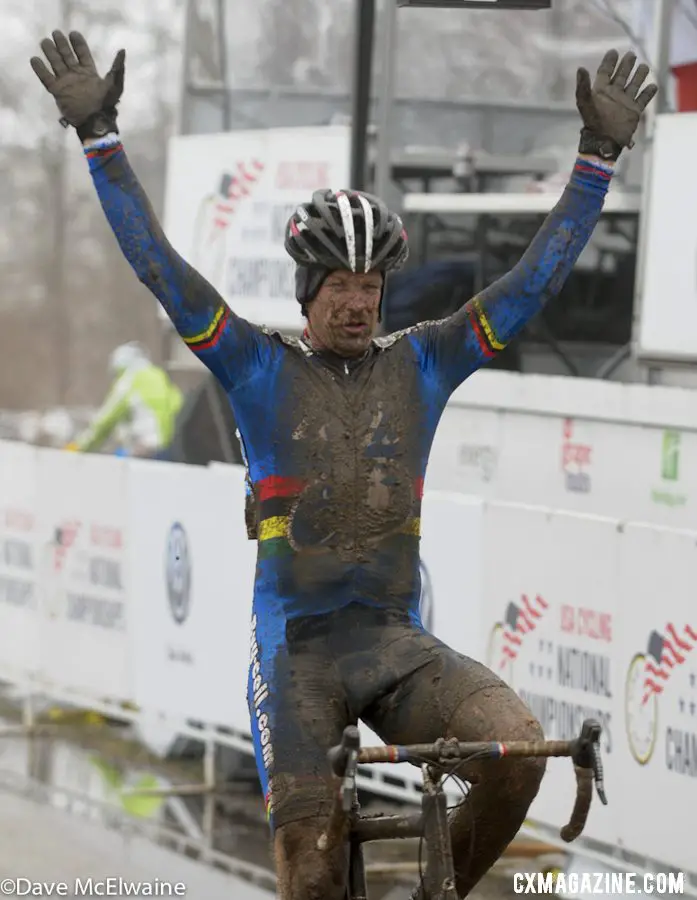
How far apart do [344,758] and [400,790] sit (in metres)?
5.09

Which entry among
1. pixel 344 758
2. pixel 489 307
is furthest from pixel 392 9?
pixel 344 758

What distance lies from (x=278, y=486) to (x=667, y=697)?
10.3ft

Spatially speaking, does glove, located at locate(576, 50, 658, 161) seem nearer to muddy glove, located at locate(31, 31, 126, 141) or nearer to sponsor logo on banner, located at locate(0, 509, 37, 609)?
muddy glove, located at locate(31, 31, 126, 141)

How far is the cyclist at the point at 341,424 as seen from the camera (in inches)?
190

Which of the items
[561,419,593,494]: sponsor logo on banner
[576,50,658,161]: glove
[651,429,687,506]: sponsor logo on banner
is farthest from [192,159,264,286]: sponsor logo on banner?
[576,50,658,161]: glove

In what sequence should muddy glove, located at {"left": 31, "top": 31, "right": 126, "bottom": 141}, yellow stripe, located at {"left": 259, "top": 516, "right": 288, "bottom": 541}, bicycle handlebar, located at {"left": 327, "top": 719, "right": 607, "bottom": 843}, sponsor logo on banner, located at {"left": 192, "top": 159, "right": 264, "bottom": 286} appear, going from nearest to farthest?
1. bicycle handlebar, located at {"left": 327, "top": 719, "right": 607, "bottom": 843}
2. muddy glove, located at {"left": 31, "top": 31, "right": 126, "bottom": 141}
3. yellow stripe, located at {"left": 259, "top": 516, "right": 288, "bottom": 541}
4. sponsor logo on banner, located at {"left": 192, "top": 159, "right": 264, "bottom": 286}

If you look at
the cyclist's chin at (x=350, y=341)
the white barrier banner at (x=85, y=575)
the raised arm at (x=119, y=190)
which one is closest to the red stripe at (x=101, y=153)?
the raised arm at (x=119, y=190)

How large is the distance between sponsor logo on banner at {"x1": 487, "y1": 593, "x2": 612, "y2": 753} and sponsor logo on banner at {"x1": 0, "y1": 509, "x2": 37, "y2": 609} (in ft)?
14.5

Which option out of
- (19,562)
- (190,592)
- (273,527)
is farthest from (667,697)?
(19,562)

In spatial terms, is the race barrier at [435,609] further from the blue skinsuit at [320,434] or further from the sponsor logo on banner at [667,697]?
the blue skinsuit at [320,434]

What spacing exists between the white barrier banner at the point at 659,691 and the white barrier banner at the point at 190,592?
2.68 meters

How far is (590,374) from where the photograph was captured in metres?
12.1

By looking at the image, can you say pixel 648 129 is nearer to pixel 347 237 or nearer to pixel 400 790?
pixel 400 790

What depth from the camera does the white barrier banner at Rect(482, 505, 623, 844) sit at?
7961mm
